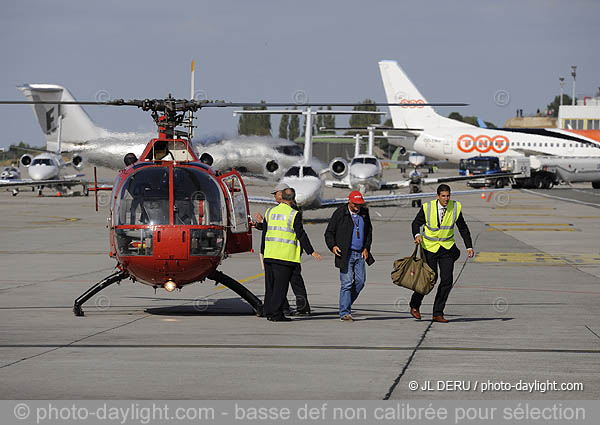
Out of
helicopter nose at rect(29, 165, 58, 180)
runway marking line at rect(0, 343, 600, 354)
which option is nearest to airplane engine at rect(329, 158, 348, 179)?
helicopter nose at rect(29, 165, 58, 180)

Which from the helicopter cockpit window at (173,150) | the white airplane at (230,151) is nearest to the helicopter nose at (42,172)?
the white airplane at (230,151)

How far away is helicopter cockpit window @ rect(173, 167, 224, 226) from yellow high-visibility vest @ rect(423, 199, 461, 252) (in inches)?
110

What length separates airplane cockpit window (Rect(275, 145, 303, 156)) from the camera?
4128 centimetres

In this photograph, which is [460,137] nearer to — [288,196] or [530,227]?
[530,227]

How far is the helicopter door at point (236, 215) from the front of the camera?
12977 millimetres

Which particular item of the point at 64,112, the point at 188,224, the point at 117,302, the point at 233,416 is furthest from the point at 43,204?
the point at 233,416

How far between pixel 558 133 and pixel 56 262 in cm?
5843

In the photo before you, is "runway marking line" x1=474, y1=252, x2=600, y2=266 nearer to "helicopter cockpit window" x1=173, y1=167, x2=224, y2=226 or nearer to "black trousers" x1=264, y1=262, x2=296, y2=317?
"black trousers" x1=264, y1=262, x2=296, y2=317

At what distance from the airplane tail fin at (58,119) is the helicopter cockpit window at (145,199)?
38587 millimetres

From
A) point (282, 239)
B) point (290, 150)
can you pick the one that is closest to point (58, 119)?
point (290, 150)

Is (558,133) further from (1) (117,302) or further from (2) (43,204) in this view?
(1) (117,302)

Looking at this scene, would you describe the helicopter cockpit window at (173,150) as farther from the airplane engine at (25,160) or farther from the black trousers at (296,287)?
the airplane engine at (25,160)

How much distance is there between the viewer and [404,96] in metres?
74.4

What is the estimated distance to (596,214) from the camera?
129 ft
